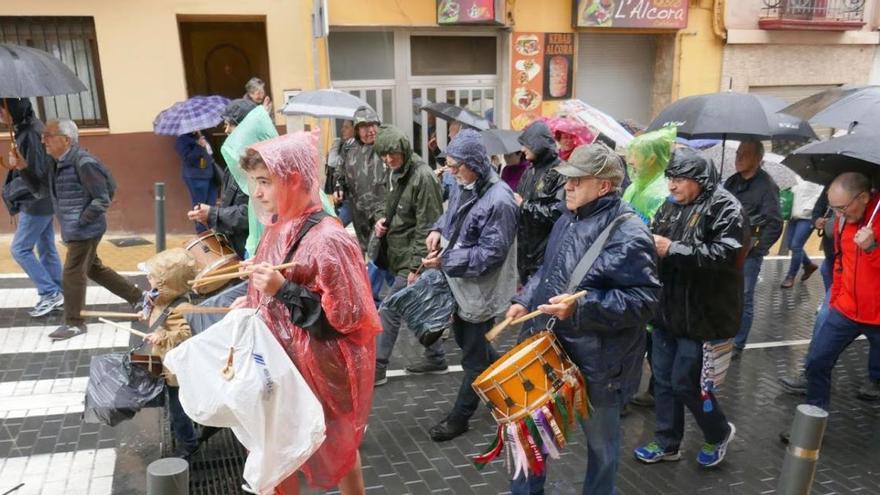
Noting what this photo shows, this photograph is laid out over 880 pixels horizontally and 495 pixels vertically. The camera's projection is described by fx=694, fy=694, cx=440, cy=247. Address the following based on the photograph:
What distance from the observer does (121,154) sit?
34.5ft

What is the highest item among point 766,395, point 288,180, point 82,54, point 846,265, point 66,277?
point 82,54

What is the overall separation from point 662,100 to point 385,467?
11.6 metres

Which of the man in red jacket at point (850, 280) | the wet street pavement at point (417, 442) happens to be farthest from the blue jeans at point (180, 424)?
the man in red jacket at point (850, 280)

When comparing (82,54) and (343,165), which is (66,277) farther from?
(82,54)

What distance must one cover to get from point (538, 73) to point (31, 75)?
872cm

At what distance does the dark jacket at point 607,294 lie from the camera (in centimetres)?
318

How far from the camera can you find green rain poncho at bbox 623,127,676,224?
15.5ft

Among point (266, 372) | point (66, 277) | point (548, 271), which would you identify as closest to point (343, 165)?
point (66, 277)

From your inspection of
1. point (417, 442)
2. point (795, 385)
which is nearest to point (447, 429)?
point (417, 442)

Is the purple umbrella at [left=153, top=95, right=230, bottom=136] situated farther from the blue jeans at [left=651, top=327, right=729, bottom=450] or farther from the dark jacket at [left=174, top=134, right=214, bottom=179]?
the blue jeans at [left=651, top=327, right=729, bottom=450]

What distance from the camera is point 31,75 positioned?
5.86 metres

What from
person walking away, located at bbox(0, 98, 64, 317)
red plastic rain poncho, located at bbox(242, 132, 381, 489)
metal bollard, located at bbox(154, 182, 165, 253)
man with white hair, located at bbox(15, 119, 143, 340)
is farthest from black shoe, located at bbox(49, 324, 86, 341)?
red plastic rain poncho, located at bbox(242, 132, 381, 489)

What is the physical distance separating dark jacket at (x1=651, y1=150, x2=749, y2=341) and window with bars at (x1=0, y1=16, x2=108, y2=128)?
9.05m

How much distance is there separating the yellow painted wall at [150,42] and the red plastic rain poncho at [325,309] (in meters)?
8.23
